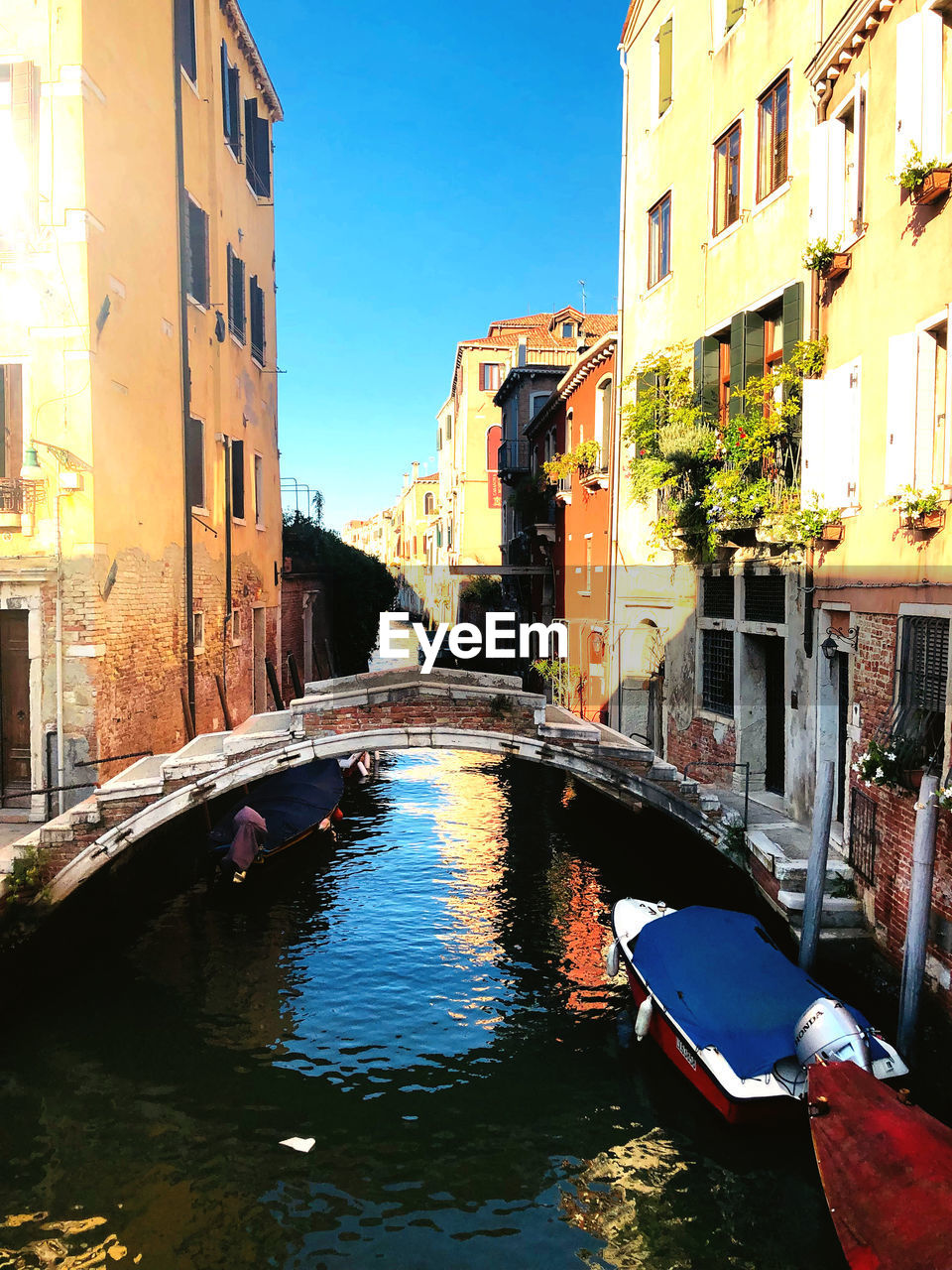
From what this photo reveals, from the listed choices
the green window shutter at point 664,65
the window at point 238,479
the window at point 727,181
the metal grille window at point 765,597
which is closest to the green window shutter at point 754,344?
the window at point 727,181

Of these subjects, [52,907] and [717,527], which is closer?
[52,907]

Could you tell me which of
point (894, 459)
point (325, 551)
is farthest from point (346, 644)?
point (894, 459)

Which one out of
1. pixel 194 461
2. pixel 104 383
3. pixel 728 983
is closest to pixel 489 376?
pixel 194 461

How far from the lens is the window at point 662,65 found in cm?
1194

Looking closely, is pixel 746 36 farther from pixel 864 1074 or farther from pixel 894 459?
pixel 864 1074

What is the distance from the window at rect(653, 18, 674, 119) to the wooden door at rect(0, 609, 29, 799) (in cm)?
1009

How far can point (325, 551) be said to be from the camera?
19609 mm

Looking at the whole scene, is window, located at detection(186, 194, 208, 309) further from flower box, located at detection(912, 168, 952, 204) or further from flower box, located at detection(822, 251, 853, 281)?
flower box, located at detection(912, 168, 952, 204)

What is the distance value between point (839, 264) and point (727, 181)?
325 centimetres

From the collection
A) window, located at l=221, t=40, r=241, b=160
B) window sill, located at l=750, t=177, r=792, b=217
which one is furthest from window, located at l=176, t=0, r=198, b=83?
window sill, located at l=750, t=177, r=792, b=217

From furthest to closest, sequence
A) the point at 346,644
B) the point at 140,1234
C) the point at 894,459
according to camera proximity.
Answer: the point at 346,644 → the point at 894,459 → the point at 140,1234

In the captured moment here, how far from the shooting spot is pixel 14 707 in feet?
31.4

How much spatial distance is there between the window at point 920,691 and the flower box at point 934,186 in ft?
9.19

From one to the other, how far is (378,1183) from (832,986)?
3.73 meters
